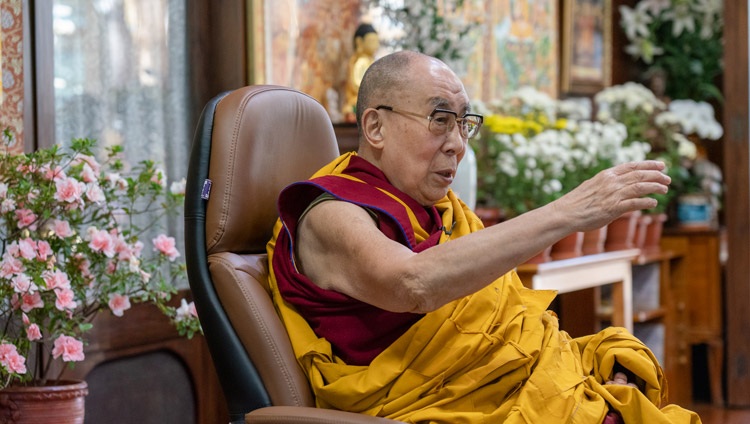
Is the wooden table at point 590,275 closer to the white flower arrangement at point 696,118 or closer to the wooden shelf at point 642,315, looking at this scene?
the wooden shelf at point 642,315

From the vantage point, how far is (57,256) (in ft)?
7.86

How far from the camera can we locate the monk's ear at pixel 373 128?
1.98m

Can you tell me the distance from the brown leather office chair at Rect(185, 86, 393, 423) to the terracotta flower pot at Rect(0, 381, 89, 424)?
618mm

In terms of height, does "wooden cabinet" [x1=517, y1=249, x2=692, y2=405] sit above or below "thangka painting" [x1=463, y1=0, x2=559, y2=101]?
below

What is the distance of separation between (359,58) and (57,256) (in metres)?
1.49

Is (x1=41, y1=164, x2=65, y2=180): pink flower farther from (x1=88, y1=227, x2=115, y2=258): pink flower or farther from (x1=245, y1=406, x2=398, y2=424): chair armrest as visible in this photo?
(x1=245, y1=406, x2=398, y2=424): chair armrest

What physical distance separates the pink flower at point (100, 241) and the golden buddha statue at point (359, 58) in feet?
4.35

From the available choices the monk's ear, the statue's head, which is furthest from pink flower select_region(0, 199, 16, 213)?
the statue's head

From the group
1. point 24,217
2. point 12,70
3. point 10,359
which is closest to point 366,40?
point 12,70

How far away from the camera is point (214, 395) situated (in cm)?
323

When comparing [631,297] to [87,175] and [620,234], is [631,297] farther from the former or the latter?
[87,175]

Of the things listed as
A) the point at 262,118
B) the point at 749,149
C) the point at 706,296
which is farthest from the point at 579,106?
the point at 262,118

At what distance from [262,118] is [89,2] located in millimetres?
1184

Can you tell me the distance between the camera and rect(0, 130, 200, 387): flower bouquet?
2.21 meters
